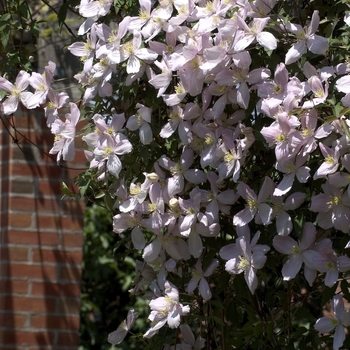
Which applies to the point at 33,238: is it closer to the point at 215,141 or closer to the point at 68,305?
the point at 68,305

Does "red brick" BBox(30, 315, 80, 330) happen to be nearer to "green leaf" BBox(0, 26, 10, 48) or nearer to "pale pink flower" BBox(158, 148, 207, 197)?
"green leaf" BBox(0, 26, 10, 48)

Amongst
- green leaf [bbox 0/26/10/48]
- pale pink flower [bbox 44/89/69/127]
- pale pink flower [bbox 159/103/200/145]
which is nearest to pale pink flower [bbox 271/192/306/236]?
pale pink flower [bbox 159/103/200/145]

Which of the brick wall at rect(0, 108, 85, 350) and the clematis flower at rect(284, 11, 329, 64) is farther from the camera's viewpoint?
the brick wall at rect(0, 108, 85, 350)

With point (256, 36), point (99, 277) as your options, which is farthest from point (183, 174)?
point (99, 277)

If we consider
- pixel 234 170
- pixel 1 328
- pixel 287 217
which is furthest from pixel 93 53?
pixel 1 328

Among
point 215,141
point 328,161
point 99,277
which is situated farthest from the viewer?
point 99,277

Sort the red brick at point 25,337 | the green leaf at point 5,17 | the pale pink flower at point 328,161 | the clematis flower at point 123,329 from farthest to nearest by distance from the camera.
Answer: the red brick at point 25,337 < the green leaf at point 5,17 < the clematis flower at point 123,329 < the pale pink flower at point 328,161

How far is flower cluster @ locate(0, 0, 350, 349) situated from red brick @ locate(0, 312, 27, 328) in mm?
1167

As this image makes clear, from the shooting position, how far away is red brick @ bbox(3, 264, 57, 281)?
3.10 meters

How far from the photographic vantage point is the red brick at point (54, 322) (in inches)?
122

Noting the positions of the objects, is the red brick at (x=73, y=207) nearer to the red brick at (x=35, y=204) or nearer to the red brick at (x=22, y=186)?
the red brick at (x=35, y=204)

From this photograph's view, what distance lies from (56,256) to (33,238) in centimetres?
11

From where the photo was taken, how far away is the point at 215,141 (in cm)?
175

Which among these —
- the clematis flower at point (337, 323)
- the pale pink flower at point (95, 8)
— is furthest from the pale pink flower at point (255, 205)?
the pale pink flower at point (95, 8)
